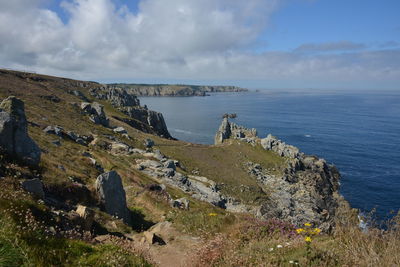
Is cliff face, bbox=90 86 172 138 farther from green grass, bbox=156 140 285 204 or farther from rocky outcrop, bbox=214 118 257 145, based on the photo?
green grass, bbox=156 140 285 204

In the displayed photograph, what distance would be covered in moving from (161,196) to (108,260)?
53.7 feet

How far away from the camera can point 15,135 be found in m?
16.0

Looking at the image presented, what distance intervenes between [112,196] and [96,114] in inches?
2736

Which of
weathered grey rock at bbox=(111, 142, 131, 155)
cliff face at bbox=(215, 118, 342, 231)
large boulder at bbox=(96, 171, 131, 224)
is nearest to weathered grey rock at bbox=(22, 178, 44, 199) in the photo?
large boulder at bbox=(96, 171, 131, 224)

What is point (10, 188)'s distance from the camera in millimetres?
11062

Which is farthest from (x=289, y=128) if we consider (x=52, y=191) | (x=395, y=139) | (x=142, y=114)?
(x=52, y=191)

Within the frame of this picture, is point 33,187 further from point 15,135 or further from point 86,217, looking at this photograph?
point 15,135

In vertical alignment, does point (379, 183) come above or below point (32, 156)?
below

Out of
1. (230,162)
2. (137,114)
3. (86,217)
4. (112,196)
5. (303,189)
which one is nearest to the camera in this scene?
(86,217)

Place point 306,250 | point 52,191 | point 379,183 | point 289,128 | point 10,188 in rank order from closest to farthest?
point 306,250 < point 10,188 < point 52,191 < point 379,183 < point 289,128

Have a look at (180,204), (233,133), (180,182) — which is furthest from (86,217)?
(233,133)

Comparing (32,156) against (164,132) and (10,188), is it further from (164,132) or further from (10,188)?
(164,132)

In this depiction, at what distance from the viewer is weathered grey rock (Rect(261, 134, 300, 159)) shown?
82.6 m

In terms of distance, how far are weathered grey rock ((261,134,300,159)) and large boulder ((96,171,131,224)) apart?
2816 inches
